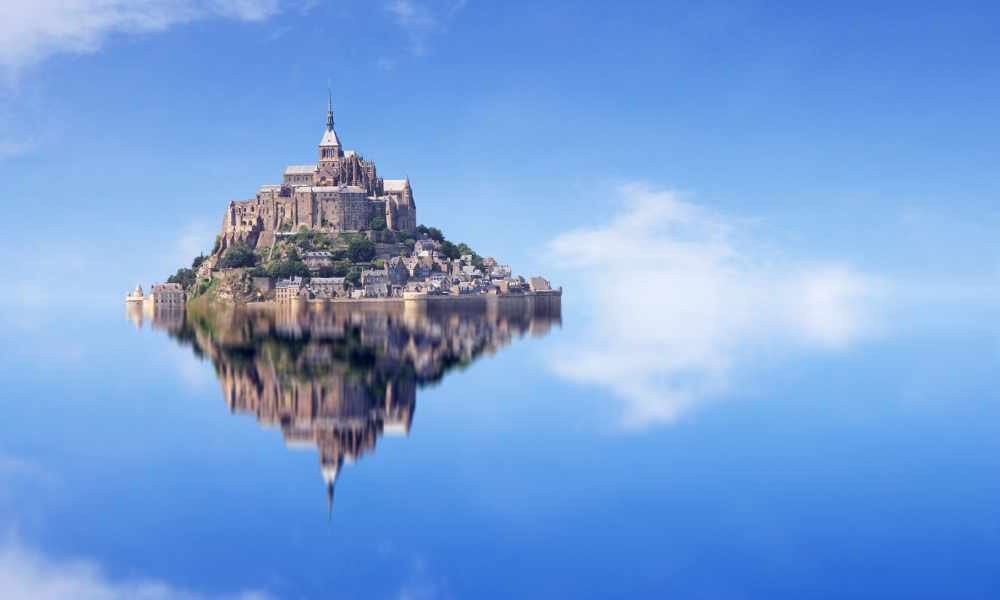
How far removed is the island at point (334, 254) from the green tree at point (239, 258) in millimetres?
123

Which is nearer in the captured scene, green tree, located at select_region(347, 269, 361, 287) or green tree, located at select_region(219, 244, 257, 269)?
green tree, located at select_region(347, 269, 361, 287)

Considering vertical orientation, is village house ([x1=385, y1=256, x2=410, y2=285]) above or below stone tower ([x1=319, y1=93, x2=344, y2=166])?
below

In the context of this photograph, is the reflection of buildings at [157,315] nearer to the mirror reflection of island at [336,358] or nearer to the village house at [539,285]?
the mirror reflection of island at [336,358]

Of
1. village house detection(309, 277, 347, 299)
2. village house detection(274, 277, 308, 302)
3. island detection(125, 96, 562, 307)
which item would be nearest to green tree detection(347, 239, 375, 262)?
island detection(125, 96, 562, 307)

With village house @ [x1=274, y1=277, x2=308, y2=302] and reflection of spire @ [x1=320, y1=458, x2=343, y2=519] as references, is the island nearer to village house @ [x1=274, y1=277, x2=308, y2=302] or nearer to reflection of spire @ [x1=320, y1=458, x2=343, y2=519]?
village house @ [x1=274, y1=277, x2=308, y2=302]

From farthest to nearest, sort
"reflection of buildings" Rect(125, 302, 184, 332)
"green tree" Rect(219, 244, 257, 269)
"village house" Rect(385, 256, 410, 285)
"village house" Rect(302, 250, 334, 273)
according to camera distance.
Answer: "green tree" Rect(219, 244, 257, 269) → "village house" Rect(302, 250, 334, 273) → "village house" Rect(385, 256, 410, 285) → "reflection of buildings" Rect(125, 302, 184, 332)

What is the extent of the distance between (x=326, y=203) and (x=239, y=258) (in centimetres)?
1347

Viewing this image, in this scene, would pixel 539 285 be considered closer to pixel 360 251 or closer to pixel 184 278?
pixel 360 251

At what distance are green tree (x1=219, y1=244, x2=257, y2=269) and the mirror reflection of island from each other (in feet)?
45.0

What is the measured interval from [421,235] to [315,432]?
99.1m

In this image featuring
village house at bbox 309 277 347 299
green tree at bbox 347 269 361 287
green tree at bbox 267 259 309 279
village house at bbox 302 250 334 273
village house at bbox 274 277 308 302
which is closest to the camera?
village house at bbox 309 277 347 299

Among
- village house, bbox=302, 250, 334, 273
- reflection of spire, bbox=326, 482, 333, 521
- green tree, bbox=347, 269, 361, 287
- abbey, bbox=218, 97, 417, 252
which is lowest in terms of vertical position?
reflection of spire, bbox=326, 482, 333, 521

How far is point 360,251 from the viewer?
364 feet

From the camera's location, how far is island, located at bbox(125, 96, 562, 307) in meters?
106
